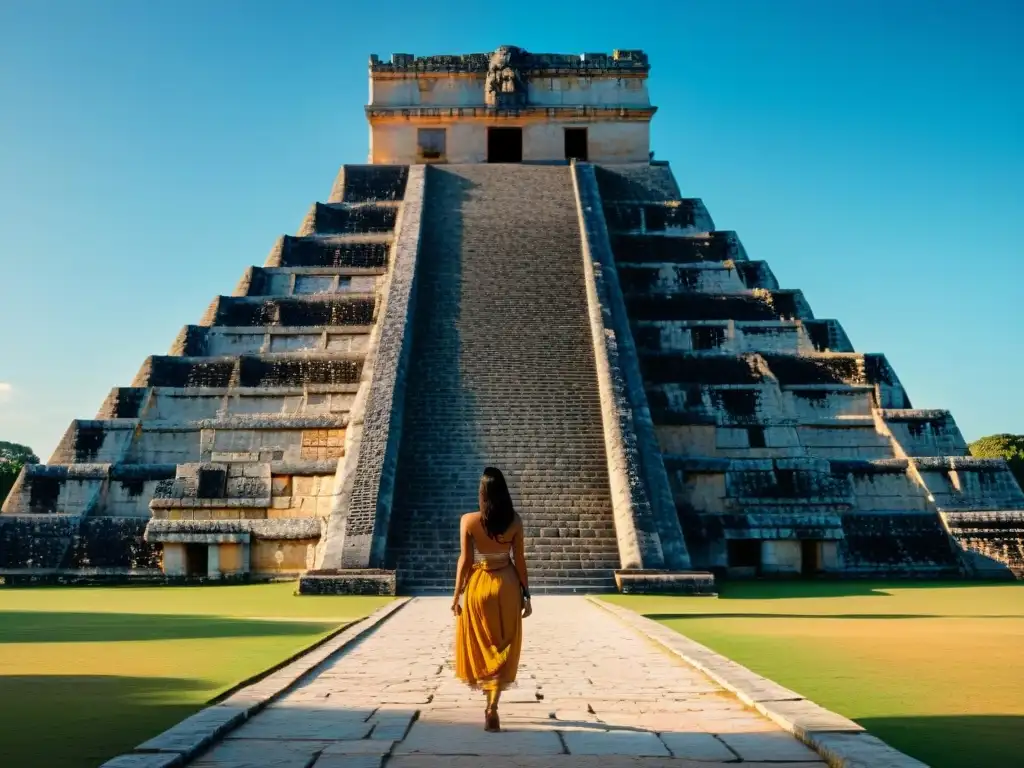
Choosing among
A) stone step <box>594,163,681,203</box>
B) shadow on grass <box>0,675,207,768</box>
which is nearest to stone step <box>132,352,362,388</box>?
stone step <box>594,163,681,203</box>

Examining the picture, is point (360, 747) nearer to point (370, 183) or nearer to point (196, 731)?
point (196, 731)

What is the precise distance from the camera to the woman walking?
484 cm

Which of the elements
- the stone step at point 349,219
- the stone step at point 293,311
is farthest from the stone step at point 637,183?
the stone step at point 293,311

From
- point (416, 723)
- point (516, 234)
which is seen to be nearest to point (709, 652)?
point (416, 723)

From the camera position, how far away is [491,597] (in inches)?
196

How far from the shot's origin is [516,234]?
20.9 metres

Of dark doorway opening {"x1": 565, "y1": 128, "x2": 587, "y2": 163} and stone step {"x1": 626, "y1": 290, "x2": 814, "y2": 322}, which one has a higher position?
dark doorway opening {"x1": 565, "y1": 128, "x2": 587, "y2": 163}

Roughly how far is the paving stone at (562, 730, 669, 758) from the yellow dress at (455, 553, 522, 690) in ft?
1.47

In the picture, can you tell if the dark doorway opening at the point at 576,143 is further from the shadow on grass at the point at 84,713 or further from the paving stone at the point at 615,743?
the paving stone at the point at 615,743

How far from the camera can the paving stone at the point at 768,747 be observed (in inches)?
163

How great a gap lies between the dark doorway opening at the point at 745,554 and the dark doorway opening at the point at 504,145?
14361 mm

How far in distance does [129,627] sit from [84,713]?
148 inches

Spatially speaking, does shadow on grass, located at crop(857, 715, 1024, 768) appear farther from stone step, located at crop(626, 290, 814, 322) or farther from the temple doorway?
stone step, located at crop(626, 290, 814, 322)

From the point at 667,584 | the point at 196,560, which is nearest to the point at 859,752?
the point at 667,584
